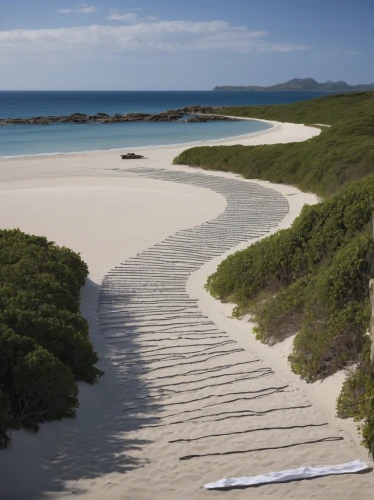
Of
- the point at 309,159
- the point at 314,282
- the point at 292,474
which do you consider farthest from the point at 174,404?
the point at 309,159

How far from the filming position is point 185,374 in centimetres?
818

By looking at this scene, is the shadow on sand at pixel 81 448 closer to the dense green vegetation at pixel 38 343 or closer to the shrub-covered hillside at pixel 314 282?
the dense green vegetation at pixel 38 343

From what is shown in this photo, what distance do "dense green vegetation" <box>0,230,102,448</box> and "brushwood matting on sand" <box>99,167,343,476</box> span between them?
2.37 feet

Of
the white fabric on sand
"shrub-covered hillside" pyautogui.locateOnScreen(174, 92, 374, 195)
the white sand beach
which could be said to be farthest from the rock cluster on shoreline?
the white fabric on sand

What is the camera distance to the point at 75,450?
6.15 metres

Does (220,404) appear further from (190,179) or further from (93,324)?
(190,179)

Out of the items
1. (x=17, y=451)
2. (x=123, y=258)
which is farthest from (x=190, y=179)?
(x=17, y=451)

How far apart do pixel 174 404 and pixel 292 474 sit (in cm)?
194

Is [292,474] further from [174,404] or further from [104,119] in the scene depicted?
[104,119]

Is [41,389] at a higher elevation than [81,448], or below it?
higher

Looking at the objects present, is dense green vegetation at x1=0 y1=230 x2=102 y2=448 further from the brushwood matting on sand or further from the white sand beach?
the brushwood matting on sand

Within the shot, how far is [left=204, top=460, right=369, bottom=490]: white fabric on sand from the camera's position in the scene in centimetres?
565

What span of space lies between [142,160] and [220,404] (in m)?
30.5

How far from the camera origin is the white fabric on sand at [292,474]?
5.65 metres
